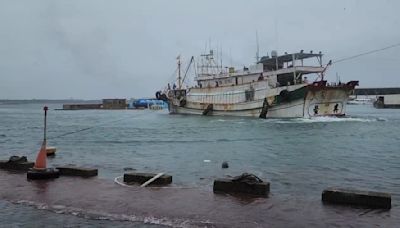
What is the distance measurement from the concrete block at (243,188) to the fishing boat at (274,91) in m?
39.1

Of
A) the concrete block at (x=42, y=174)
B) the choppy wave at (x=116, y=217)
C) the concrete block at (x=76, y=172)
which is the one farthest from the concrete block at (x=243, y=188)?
the concrete block at (x=42, y=174)

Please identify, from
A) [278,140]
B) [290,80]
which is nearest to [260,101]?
[290,80]

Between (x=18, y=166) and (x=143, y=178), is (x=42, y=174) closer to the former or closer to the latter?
(x=18, y=166)

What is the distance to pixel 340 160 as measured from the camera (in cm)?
1958

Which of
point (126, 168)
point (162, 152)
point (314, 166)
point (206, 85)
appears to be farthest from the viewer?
point (206, 85)

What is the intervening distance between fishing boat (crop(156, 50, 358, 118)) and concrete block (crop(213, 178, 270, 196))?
39074 mm

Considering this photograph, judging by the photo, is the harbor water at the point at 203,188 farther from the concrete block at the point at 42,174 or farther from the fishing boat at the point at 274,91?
the fishing boat at the point at 274,91

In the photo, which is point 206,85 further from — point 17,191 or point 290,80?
point 17,191

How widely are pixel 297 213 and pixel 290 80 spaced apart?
45.8 meters

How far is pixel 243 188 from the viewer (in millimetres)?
10531

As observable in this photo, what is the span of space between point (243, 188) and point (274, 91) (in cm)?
4264

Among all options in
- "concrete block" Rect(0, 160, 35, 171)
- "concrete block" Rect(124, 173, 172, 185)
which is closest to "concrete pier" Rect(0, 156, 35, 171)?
"concrete block" Rect(0, 160, 35, 171)

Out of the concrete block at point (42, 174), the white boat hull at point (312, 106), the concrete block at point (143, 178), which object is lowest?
the concrete block at point (143, 178)

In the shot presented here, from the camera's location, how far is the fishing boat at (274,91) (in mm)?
50375
